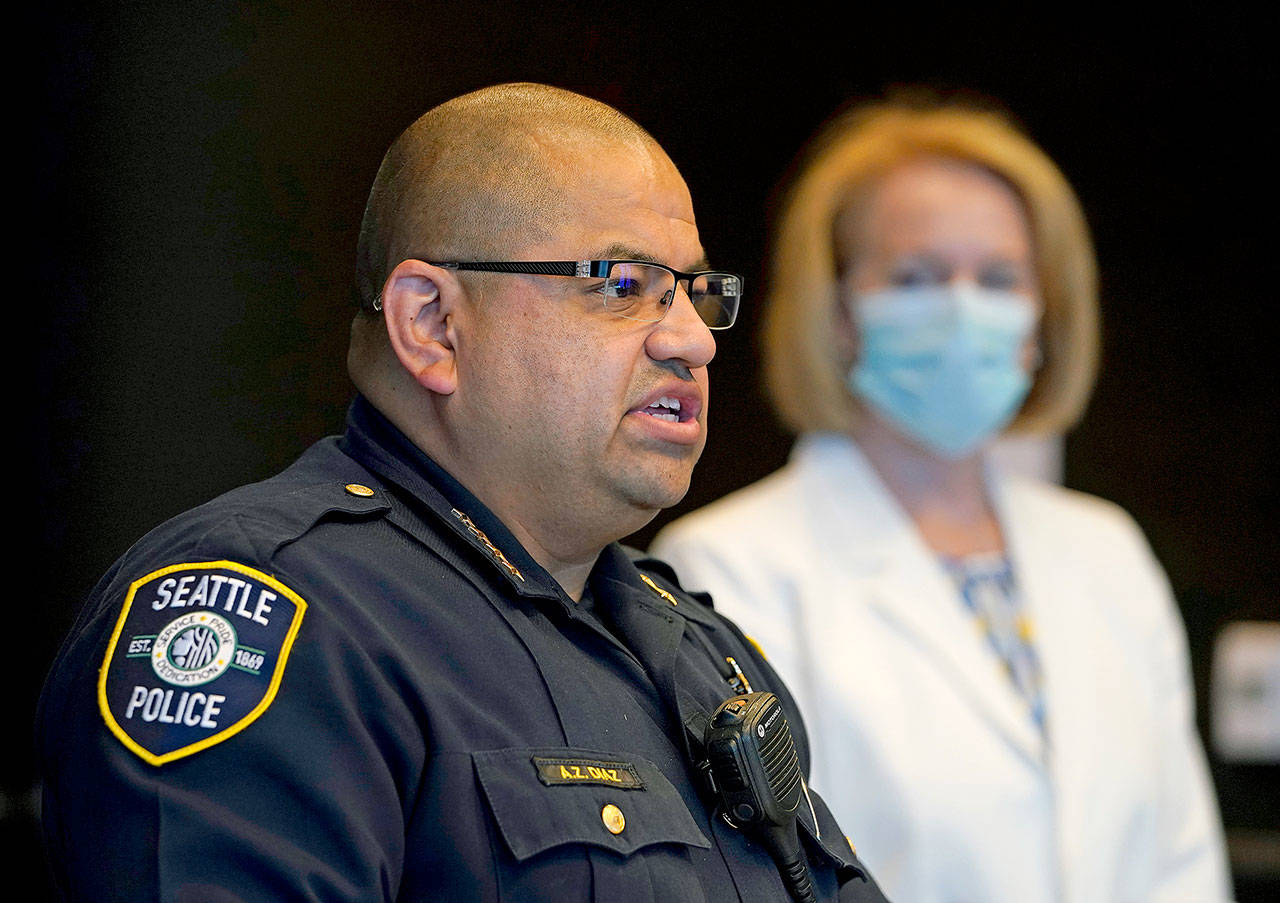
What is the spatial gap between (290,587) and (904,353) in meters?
1.70

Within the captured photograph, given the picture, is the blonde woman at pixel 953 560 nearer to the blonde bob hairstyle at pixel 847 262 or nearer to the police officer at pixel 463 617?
the blonde bob hairstyle at pixel 847 262

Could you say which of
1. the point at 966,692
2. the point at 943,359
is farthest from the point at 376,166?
the point at 966,692

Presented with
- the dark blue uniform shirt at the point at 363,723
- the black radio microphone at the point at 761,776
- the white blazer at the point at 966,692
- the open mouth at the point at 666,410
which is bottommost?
the white blazer at the point at 966,692

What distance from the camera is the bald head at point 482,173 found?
4.92ft

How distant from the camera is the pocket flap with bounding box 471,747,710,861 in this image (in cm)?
121

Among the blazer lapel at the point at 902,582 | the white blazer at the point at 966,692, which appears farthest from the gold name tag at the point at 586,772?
the blazer lapel at the point at 902,582

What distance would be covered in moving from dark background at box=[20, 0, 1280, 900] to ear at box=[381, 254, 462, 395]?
3.34 ft

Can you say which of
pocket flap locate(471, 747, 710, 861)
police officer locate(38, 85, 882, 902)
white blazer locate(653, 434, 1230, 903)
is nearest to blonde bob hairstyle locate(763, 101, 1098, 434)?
white blazer locate(653, 434, 1230, 903)

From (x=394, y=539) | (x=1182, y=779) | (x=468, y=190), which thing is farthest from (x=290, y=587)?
(x=1182, y=779)

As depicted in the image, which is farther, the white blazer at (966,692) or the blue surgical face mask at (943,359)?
the blue surgical face mask at (943,359)

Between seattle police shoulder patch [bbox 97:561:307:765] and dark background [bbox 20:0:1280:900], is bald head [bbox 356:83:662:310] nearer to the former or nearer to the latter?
seattle police shoulder patch [bbox 97:561:307:765]

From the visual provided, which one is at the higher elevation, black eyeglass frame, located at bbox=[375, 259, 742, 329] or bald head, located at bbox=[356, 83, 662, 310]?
bald head, located at bbox=[356, 83, 662, 310]

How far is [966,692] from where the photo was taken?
2498 millimetres

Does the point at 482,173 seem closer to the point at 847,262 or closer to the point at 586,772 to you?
the point at 586,772
